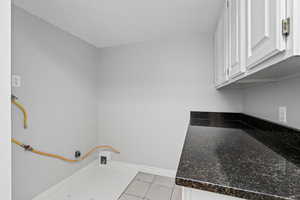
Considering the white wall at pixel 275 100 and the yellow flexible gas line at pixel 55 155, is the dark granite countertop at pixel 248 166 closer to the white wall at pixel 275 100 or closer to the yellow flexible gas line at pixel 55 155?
the white wall at pixel 275 100

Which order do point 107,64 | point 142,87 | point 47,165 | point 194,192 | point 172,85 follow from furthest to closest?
point 107,64 < point 142,87 < point 172,85 < point 47,165 < point 194,192

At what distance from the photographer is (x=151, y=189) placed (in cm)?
190

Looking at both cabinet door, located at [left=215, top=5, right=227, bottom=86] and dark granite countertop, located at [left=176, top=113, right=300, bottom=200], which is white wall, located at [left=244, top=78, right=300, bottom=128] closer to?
dark granite countertop, located at [left=176, top=113, right=300, bottom=200]

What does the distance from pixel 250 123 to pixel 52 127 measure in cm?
247

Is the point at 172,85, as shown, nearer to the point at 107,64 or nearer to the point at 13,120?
the point at 107,64

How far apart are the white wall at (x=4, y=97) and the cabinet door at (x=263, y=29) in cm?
146

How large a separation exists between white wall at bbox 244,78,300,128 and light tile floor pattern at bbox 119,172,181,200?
1.43 metres

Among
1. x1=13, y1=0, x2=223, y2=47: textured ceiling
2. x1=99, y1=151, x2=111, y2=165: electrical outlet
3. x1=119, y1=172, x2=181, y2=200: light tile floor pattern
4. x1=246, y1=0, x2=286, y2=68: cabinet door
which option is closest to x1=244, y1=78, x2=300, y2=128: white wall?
x1=246, y1=0, x2=286, y2=68: cabinet door

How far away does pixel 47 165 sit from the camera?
1774 mm

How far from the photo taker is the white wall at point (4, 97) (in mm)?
857

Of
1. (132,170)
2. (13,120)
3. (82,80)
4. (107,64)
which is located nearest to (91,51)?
(107,64)

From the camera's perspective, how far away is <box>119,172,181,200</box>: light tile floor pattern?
1754 millimetres

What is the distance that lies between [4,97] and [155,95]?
5.87ft

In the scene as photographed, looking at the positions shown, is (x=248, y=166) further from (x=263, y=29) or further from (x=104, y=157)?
(x=104, y=157)
